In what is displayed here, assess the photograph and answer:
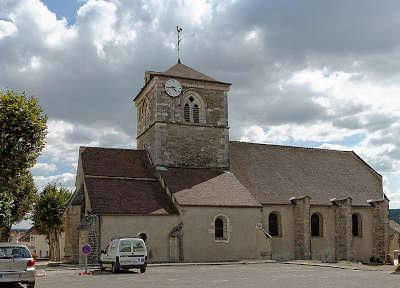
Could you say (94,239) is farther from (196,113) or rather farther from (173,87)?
(173,87)

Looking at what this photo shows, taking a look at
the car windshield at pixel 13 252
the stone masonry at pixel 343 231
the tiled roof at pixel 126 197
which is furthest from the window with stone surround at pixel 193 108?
the car windshield at pixel 13 252

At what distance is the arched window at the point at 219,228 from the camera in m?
31.8

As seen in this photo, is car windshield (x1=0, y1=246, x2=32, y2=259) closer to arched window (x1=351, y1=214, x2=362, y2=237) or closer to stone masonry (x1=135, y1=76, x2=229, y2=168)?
stone masonry (x1=135, y1=76, x2=229, y2=168)

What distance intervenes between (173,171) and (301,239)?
Answer: 10201mm

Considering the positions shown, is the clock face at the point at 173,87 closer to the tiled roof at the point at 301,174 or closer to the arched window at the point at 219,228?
the tiled roof at the point at 301,174

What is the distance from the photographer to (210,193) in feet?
107

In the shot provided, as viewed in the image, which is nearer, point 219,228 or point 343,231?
point 219,228

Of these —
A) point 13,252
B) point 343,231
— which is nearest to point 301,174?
point 343,231

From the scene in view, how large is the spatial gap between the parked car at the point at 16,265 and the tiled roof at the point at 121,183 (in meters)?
13.4

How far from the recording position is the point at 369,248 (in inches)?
1503

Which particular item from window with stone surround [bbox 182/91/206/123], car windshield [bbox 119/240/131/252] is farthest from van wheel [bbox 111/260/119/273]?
window with stone surround [bbox 182/91/206/123]

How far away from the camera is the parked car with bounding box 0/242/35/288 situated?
14.7 m

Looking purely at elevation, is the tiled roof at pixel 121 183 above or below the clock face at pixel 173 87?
below

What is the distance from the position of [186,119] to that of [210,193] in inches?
249
